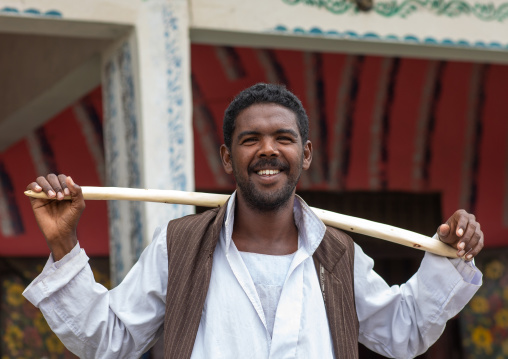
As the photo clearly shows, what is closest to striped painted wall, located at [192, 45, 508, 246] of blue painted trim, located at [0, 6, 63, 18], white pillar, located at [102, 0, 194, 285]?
white pillar, located at [102, 0, 194, 285]

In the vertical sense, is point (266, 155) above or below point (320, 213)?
above

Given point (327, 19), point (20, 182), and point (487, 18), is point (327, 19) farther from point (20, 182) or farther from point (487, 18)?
point (20, 182)

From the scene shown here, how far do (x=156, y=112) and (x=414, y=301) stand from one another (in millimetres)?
1563

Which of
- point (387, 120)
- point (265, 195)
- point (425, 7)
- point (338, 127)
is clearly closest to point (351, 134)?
point (338, 127)

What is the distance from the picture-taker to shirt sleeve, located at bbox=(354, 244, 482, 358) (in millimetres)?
2533

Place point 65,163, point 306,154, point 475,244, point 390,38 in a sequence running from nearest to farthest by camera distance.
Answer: point 475,244, point 306,154, point 390,38, point 65,163

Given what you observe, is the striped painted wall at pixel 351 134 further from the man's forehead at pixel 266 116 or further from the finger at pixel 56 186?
the finger at pixel 56 186

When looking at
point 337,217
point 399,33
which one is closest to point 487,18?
point 399,33

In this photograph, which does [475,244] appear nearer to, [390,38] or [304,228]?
[304,228]

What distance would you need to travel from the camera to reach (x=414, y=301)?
8.46ft

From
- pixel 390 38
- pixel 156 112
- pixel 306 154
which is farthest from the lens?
pixel 390 38

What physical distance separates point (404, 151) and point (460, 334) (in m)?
1.31

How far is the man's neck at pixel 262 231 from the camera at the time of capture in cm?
250

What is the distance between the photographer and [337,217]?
2.62 meters
